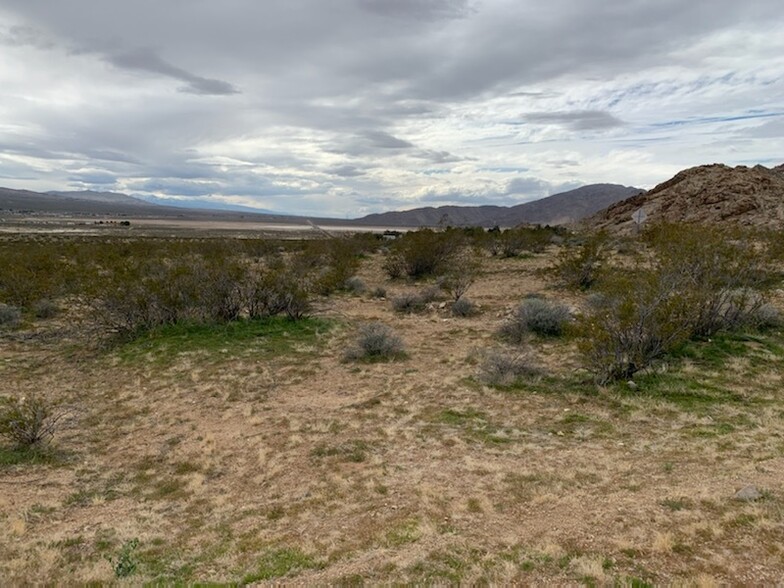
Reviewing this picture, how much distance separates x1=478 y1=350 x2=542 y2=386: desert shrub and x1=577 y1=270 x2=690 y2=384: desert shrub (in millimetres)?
1092

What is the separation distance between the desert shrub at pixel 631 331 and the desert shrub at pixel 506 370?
1.09 meters

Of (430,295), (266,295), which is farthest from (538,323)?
(266,295)

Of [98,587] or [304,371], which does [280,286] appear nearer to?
[304,371]

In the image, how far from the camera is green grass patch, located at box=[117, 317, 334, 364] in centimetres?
1252

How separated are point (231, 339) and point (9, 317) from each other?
7326mm

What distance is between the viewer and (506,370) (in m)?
10.2

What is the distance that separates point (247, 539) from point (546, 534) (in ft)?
9.46

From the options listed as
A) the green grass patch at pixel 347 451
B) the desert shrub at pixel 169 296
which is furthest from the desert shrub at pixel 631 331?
the desert shrub at pixel 169 296

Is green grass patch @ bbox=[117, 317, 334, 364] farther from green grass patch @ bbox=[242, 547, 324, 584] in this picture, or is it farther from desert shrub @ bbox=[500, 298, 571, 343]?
green grass patch @ bbox=[242, 547, 324, 584]

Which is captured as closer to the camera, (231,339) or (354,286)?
(231,339)

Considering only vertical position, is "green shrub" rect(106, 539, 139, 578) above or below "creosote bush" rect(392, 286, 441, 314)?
below

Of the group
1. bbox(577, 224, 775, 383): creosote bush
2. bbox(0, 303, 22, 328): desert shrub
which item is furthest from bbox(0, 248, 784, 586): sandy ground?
bbox(0, 303, 22, 328): desert shrub

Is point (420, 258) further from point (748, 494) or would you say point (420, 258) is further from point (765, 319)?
point (748, 494)

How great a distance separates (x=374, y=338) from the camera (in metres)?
12.2
